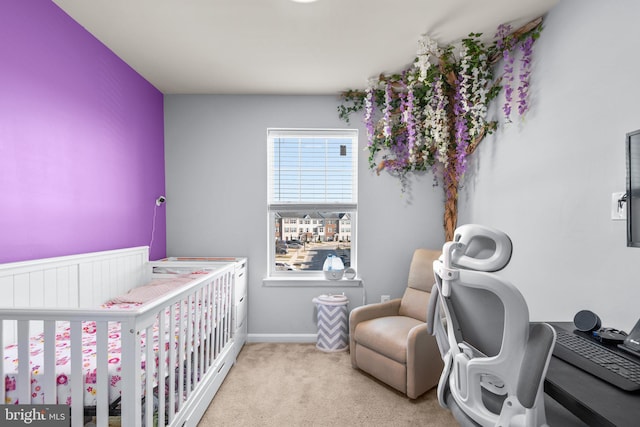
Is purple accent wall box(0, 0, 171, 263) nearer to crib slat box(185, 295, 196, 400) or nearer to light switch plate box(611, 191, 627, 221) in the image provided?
crib slat box(185, 295, 196, 400)

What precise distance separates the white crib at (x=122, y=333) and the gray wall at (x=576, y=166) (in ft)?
6.62

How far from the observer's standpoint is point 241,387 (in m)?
2.30

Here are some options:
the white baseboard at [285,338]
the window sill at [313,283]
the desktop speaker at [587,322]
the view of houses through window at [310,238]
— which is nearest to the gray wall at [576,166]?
the desktop speaker at [587,322]

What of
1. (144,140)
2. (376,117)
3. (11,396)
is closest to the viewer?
(11,396)

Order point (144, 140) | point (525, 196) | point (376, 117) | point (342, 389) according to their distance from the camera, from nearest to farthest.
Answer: point (525, 196), point (342, 389), point (144, 140), point (376, 117)

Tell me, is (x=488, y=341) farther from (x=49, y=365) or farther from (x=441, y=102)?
(x=441, y=102)

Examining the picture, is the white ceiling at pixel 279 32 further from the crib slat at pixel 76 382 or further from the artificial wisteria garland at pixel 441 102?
the crib slat at pixel 76 382

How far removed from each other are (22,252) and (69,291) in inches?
14.0

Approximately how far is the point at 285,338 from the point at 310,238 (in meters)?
1.02

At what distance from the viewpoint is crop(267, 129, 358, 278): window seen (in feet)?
10.5

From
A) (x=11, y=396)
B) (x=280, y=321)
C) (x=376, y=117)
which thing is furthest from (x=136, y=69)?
(x=280, y=321)

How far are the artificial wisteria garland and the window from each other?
29 cm

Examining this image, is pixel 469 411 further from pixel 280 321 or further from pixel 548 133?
pixel 280 321

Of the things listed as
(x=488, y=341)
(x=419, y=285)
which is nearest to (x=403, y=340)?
(x=419, y=285)
